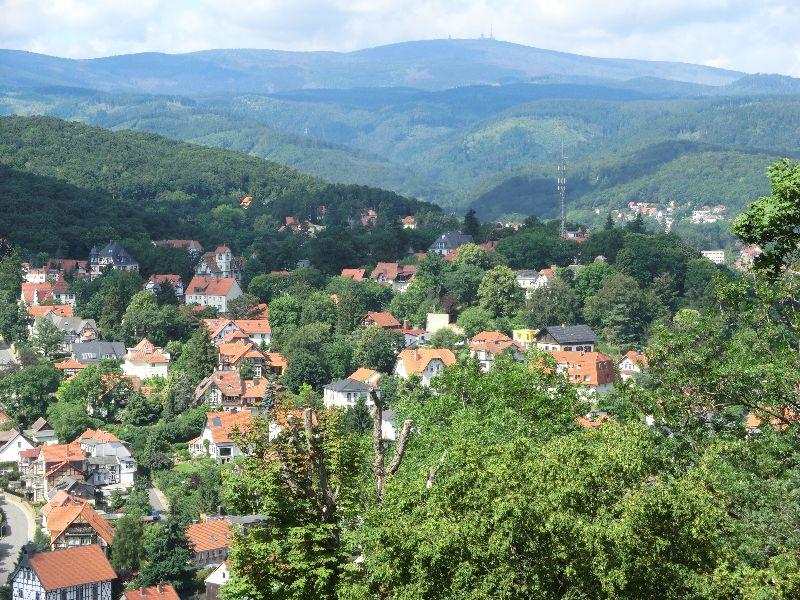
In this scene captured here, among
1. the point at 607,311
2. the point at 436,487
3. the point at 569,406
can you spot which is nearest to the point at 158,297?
the point at 607,311

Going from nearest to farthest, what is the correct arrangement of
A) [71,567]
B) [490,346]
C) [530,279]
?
[71,567], [490,346], [530,279]

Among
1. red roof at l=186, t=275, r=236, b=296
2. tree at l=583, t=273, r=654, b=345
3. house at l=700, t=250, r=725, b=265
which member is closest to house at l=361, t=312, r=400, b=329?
tree at l=583, t=273, r=654, b=345

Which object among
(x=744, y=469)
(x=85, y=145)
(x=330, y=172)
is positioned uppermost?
(x=744, y=469)

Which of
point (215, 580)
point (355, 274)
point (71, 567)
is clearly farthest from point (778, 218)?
point (355, 274)

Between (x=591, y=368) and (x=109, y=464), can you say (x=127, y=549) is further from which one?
(x=591, y=368)

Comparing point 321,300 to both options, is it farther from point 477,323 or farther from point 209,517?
point 209,517

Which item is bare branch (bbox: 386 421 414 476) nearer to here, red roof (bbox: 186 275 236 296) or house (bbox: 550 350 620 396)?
house (bbox: 550 350 620 396)

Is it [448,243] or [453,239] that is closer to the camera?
[448,243]
